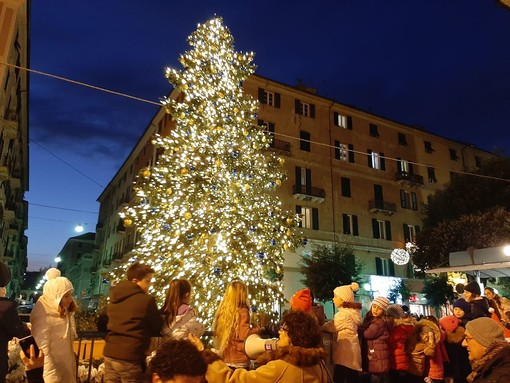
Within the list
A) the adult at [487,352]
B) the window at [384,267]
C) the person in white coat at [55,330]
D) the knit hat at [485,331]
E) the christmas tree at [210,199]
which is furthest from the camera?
the window at [384,267]

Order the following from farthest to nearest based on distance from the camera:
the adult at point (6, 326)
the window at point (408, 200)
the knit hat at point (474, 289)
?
the window at point (408, 200), the knit hat at point (474, 289), the adult at point (6, 326)

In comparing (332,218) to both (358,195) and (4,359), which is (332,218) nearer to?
(358,195)

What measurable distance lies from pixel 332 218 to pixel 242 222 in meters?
21.1

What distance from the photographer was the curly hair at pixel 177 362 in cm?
191

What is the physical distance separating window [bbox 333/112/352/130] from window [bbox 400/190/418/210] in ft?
25.5

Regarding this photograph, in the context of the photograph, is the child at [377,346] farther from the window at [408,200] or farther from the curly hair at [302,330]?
the window at [408,200]

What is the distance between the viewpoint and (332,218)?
29.1 metres

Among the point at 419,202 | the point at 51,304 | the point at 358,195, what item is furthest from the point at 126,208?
the point at 419,202

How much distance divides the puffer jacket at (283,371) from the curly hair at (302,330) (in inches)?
2.1

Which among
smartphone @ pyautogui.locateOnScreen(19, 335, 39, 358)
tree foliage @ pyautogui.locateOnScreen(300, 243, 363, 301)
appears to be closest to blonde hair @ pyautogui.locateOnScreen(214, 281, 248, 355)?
smartphone @ pyautogui.locateOnScreen(19, 335, 39, 358)

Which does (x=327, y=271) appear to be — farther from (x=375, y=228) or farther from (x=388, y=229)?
(x=388, y=229)

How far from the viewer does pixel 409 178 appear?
33.2 m

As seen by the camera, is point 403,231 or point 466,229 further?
point 403,231

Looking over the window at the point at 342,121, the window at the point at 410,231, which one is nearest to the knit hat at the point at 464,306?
the window at the point at 342,121
